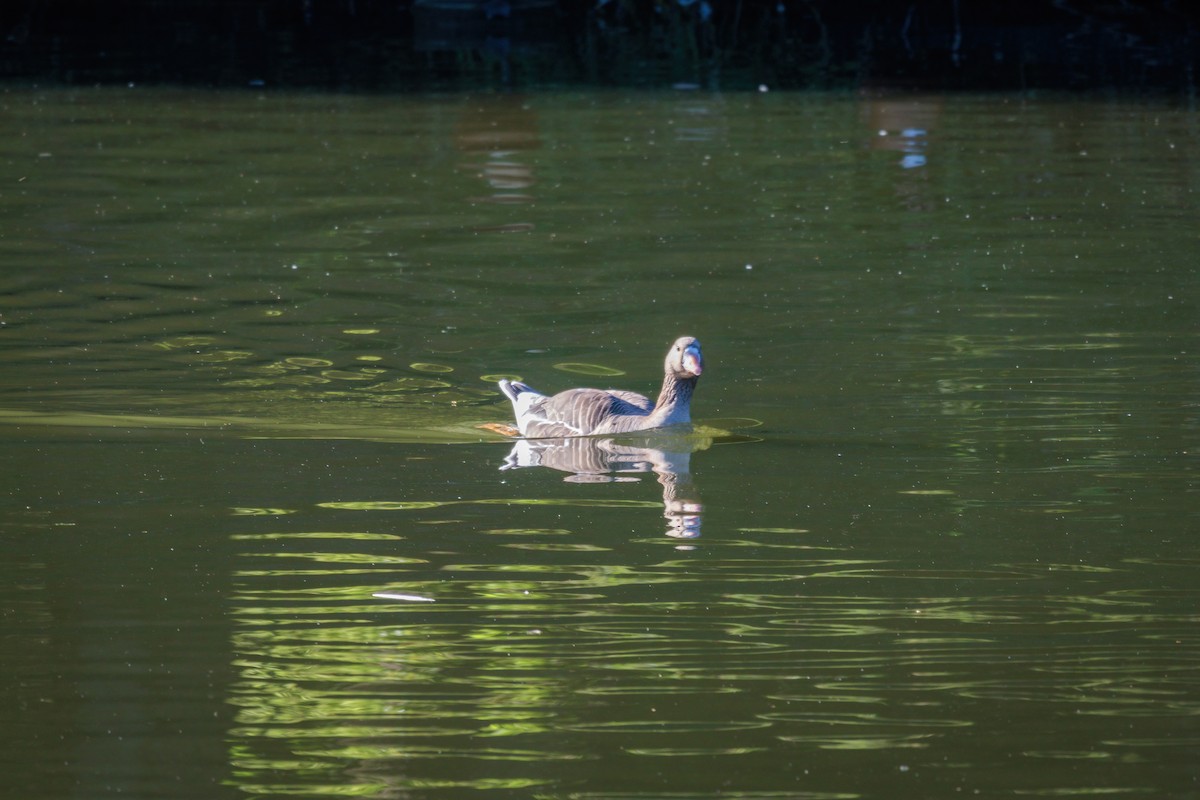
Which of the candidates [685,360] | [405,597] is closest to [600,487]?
[685,360]

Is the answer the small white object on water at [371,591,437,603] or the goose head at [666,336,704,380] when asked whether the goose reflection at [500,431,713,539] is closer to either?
the goose head at [666,336,704,380]

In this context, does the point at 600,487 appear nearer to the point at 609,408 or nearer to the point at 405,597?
the point at 609,408

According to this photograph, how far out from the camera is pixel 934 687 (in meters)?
5.71

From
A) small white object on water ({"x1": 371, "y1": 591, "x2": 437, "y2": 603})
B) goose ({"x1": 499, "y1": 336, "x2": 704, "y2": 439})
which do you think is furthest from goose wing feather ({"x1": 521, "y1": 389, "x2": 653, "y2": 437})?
small white object on water ({"x1": 371, "y1": 591, "x2": 437, "y2": 603})

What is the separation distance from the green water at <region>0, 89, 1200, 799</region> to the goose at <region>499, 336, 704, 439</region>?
186 millimetres

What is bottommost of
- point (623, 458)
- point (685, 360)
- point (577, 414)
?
point (623, 458)

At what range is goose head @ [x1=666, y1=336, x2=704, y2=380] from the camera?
8.99m

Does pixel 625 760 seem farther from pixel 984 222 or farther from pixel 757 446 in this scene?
pixel 984 222

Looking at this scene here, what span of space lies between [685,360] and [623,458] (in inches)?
22.8

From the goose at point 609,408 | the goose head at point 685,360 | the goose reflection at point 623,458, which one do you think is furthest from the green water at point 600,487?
the goose head at point 685,360

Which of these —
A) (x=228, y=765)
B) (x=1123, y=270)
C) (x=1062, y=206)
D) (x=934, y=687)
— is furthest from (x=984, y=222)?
(x=228, y=765)

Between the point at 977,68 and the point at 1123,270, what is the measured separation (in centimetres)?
1251

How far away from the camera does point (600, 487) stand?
8195 millimetres

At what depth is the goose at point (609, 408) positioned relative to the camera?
9039 mm
